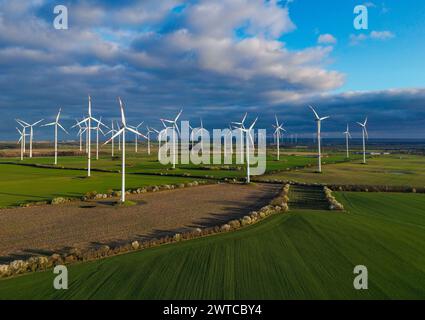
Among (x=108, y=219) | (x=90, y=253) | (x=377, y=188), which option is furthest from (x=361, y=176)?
(x=90, y=253)

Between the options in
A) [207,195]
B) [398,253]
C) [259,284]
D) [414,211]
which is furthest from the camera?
[207,195]

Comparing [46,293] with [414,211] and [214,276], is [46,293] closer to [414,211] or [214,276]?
[214,276]

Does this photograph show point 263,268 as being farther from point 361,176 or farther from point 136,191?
point 361,176

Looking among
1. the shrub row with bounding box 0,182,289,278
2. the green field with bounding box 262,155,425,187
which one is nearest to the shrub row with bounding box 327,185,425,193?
the green field with bounding box 262,155,425,187

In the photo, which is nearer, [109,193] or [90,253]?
[90,253]

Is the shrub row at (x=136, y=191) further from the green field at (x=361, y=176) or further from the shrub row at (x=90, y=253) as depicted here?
the shrub row at (x=90, y=253)
